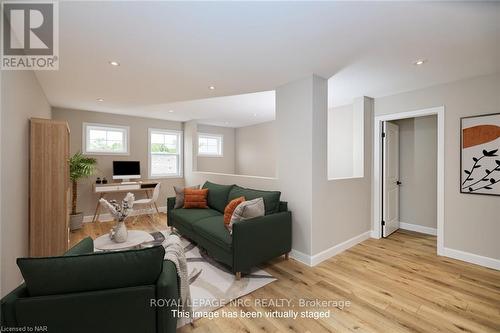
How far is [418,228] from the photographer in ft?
14.2

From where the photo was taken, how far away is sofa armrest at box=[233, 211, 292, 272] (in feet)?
8.16

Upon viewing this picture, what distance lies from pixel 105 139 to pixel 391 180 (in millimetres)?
6321

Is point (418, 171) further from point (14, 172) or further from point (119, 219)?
point (14, 172)

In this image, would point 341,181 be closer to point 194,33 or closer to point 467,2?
point 467,2

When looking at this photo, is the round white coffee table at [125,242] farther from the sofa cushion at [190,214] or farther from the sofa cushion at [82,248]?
the sofa cushion at [190,214]

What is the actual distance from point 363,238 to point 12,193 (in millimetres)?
4538

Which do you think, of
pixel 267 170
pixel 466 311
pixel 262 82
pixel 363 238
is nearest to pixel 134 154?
pixel 267 170

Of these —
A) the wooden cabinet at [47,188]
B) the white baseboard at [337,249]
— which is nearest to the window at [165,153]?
the wooden cabinet at [47,188]

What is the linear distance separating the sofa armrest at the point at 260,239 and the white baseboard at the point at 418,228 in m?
2.95

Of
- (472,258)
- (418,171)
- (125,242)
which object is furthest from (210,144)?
(472,258)

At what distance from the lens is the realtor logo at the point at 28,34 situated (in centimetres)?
168

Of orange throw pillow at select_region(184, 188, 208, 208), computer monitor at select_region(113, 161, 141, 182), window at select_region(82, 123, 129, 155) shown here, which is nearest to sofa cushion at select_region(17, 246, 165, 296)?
orange throw pillow at select_region(184, 188, 208, 208)

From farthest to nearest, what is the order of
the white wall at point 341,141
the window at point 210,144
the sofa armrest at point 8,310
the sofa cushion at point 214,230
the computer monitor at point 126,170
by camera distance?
the window at point 210,144, the computer monitor at point 126,170, the white wall at point 341,141, the sofa cushion at point 214,230, the sofa armrest at point 8,310

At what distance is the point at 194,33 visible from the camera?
1.96 m
